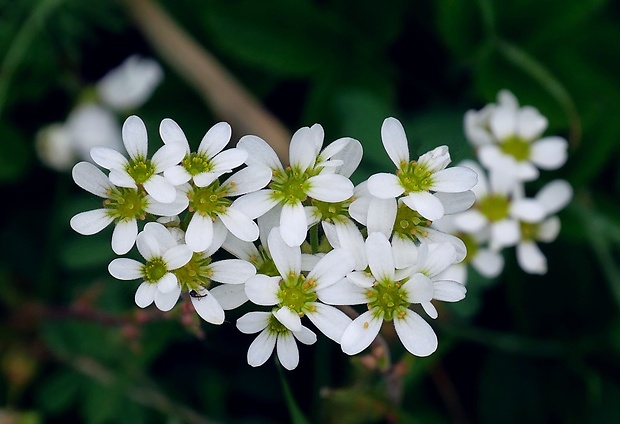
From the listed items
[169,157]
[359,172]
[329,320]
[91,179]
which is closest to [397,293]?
[329,320]

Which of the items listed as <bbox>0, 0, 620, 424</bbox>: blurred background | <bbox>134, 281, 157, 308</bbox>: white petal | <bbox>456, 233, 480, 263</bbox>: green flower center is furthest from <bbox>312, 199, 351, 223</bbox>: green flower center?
<bbox>456, 233, 480, 263</bbox>: green flower center

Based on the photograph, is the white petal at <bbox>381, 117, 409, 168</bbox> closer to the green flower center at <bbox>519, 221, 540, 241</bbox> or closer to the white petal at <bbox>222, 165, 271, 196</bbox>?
the white petal at <bbox>222, 165, 271, 196</bbox>

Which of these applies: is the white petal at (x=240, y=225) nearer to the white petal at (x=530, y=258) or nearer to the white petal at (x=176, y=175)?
the white petal at (x=176, y=175)

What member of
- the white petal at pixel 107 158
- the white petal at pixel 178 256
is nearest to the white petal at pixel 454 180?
the white petal at pixel 178 256

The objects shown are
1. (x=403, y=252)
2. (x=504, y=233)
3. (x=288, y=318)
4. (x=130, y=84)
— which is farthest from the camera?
(x=130, y=84)

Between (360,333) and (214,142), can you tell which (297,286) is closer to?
(360,333)
